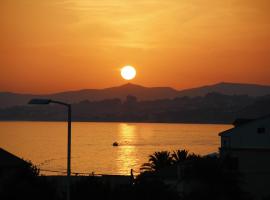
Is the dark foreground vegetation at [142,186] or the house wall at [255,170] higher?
the house wall at [255,170]

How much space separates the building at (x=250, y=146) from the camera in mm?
56562

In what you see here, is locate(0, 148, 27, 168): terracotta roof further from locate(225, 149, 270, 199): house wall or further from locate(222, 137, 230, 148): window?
locate(222, 137, 230, 148): window

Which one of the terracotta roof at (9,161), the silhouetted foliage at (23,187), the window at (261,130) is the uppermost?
the window at (261,130)

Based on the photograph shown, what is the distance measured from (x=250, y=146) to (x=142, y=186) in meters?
29.9

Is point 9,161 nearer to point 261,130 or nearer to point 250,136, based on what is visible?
point 250,136

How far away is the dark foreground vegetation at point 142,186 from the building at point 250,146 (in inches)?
462

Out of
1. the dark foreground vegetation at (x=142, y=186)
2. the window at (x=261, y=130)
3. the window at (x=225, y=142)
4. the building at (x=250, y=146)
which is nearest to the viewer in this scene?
the dark foreground vegetation at (x=142, y=186)

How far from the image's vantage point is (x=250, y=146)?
60531mm

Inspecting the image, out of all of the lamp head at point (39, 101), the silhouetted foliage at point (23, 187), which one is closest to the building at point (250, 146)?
the silhouetted foliage at point (23, 187)

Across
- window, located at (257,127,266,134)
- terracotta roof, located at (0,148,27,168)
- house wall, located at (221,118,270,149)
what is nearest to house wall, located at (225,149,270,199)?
house wall, located at (221,118,270,149)

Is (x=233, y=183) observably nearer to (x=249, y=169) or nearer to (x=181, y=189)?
(x=181, y=189)

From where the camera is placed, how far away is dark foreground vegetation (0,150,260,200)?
3209cm

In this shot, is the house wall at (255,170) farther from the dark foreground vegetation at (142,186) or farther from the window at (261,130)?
the dark foreground vegetation at (142,186)

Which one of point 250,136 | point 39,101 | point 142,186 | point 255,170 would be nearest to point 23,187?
point 142,186
